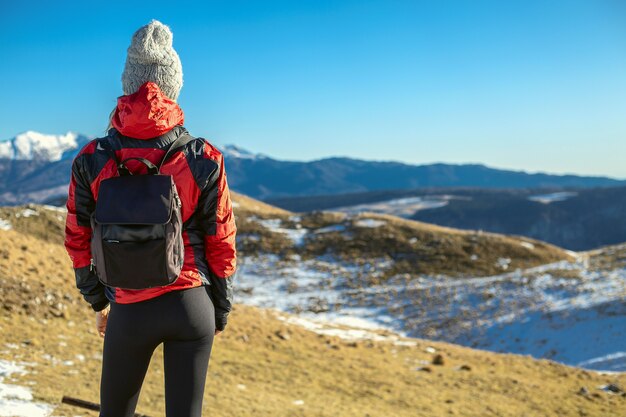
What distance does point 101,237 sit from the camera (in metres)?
2.69

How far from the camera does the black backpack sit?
2.62 m

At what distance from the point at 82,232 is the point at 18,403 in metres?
5.07

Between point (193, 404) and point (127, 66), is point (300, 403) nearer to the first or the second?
point (193, 404)

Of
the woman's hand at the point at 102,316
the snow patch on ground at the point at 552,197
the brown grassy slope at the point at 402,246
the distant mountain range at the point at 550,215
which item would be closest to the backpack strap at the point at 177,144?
the woman's hand at the point at 102,316

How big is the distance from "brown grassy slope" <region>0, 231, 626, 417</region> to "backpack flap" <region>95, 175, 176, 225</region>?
5.27 metres

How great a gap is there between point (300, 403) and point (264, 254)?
26304 mm

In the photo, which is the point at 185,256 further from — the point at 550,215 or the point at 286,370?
the point at 550,215

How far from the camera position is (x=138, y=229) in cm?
265

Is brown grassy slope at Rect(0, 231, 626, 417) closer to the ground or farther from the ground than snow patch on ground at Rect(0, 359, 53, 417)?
closer to the ground

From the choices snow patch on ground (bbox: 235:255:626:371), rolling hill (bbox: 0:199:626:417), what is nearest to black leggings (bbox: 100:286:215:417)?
rolling hill (bbox: 0:199:626:417)

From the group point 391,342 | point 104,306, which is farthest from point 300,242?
point 104,306

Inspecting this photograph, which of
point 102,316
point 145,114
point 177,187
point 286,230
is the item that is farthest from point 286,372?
point 286,230

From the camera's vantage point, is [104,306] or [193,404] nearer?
[193,404]

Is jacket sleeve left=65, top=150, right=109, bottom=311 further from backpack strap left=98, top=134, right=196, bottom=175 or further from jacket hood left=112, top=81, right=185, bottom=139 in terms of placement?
jacket hood left=112, top=81, right=185, bottom=139
